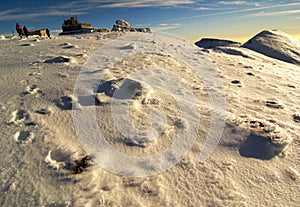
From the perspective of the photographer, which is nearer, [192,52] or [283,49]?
[192,52]

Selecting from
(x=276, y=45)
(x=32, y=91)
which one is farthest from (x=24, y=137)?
(x=276, y=45)

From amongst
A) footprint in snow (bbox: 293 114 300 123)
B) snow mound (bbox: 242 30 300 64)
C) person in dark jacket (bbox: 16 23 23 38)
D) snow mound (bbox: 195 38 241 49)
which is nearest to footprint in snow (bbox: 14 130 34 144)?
footprint in snow (bbox: 293 114 300 123)

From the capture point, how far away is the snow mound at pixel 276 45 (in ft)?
61.4

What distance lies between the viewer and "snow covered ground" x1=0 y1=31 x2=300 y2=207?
3.24m

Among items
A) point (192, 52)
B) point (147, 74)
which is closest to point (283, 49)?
point (192, 52)

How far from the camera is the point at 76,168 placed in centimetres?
357

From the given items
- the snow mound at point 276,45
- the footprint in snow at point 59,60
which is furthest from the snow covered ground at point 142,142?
the snow mound at point 276,45

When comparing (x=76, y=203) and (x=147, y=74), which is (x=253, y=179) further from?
(x=147, y=74)

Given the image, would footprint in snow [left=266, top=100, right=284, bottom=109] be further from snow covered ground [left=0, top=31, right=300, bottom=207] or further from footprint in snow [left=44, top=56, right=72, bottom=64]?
footprint in snow [left=44, top=56, right=72, bottom=64]

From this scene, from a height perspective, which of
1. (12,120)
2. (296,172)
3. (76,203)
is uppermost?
(12,120)

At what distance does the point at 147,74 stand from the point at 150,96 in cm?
193

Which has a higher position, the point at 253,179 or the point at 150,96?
the point at 150,96

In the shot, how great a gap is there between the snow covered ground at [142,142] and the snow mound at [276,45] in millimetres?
12775

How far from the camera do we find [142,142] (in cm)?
420
